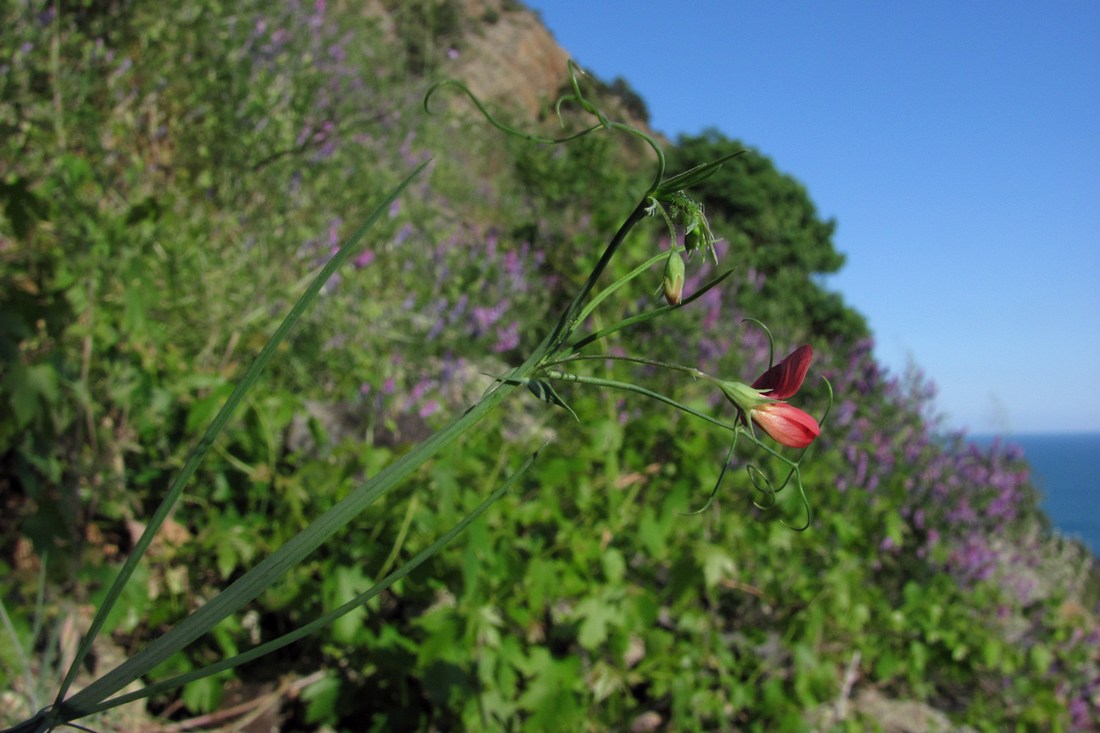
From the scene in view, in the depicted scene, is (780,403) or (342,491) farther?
(342,491)

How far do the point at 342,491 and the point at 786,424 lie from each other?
127 centimetres

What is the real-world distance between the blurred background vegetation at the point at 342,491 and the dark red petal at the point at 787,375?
0.39 m

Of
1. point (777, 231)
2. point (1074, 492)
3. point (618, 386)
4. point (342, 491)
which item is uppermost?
point (1074, 492)

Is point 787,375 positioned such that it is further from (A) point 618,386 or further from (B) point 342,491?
(B) point 342,491

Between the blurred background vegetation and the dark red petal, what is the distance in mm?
392

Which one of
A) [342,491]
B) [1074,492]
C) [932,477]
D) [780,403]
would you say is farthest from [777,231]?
[1074,492]

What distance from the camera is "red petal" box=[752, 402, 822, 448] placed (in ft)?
1.61

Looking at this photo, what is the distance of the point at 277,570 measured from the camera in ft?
1.27

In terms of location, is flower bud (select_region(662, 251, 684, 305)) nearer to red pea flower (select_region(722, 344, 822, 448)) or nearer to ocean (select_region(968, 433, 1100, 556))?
red pea flower (select_region(722, 344, 822, 448))

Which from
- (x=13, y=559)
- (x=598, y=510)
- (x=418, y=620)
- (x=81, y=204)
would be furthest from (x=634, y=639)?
→ (x=81, y=204)

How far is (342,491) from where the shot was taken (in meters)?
1.64

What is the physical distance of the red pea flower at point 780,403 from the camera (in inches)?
19.3

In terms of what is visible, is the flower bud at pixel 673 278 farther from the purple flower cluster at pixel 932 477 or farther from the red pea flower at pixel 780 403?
the purple flower cluster at pixel 932 477

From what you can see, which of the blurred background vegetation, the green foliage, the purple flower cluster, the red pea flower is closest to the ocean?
the green foliage
